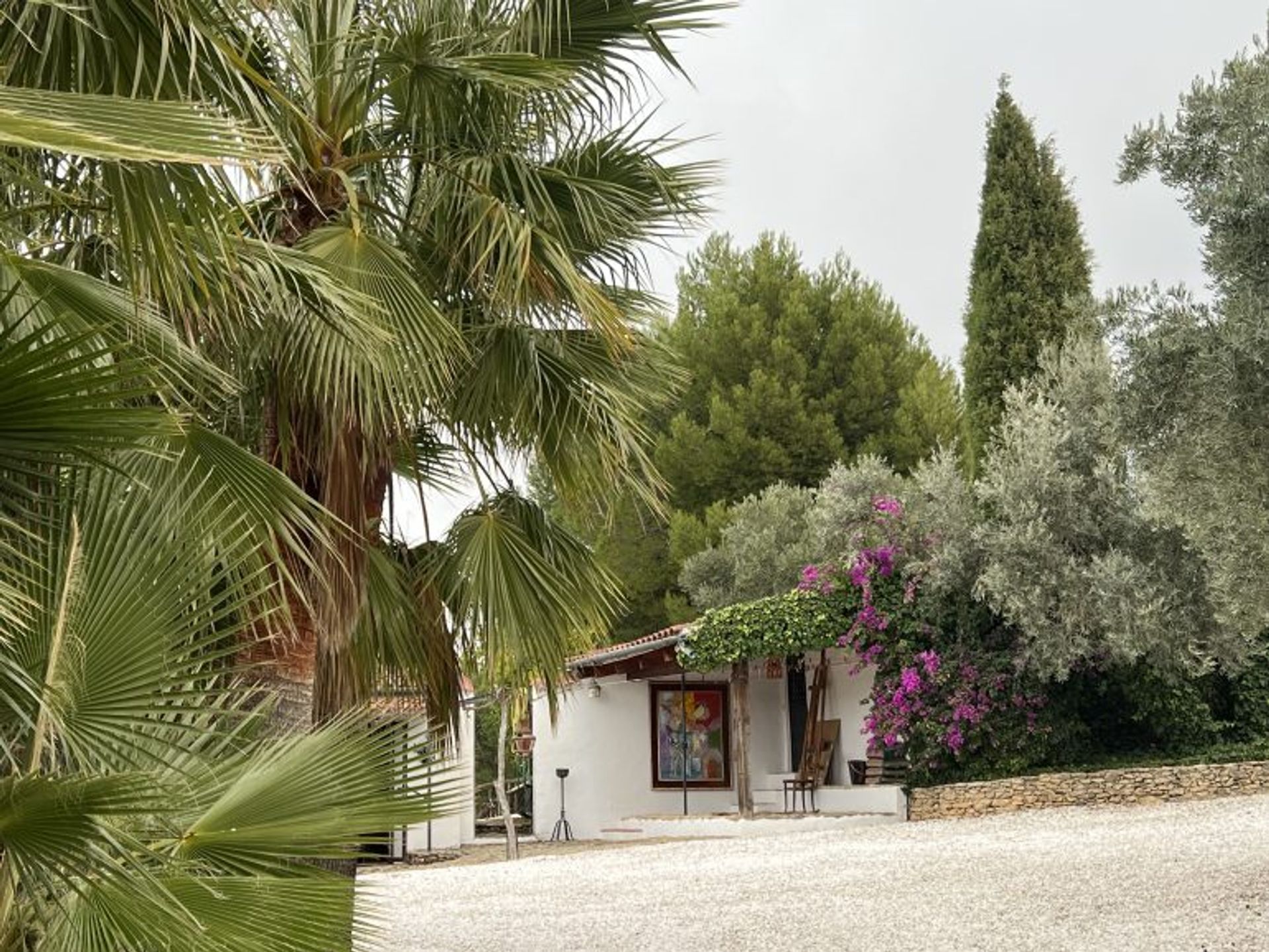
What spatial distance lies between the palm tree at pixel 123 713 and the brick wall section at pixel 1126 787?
14.4 m

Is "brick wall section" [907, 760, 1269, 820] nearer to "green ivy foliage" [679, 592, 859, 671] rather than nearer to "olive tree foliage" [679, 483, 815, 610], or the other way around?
"green ivy foliage" [679, 592, 859, 671]

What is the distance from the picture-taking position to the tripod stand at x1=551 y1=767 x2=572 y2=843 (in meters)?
23.8

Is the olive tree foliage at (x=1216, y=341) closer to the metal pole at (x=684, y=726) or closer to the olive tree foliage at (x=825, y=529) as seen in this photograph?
the olive tree foliage at (x=825, y=529)

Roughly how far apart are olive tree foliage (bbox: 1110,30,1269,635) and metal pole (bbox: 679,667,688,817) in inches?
526

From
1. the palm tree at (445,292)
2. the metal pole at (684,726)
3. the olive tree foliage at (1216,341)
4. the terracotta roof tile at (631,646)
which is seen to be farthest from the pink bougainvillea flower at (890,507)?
the palm tree at (445,292)

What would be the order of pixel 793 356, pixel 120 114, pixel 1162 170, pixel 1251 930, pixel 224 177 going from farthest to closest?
pixel 793 356 < pixel 1162 170 < pixel 1251 930 < pixel 224 177 < pixel 120 114

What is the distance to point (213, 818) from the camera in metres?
4.24

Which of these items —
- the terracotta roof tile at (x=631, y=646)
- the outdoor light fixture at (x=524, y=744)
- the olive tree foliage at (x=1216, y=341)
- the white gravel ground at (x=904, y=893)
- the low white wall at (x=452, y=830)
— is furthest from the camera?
the outdoor light fixture at (x=524, y=744)

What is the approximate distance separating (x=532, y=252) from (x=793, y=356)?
24696 millimetres

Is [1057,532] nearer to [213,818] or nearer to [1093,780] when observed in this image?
→ [1093,780]

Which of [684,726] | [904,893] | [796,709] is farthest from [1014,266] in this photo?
[904,893]

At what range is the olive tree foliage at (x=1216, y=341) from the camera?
965cm

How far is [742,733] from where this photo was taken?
21.3 m

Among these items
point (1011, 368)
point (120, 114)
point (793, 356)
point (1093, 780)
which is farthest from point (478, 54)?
point (793, 356)
